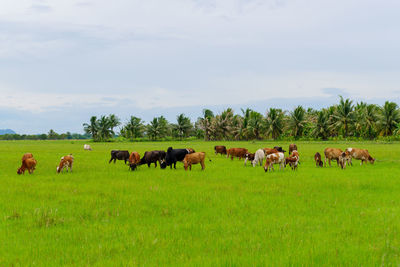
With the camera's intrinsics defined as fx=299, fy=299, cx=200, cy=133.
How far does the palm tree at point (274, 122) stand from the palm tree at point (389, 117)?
24.0m

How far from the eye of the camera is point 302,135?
8338cm

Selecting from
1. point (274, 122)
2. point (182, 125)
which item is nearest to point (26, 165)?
point (274, 122)

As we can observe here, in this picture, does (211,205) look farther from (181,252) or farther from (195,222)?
(181,252)

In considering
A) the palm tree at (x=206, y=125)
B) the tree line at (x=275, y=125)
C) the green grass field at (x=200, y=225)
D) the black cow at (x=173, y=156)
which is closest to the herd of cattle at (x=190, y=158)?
the black cow at (x=173, y=156)

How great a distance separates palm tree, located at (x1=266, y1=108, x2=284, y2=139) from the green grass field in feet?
235

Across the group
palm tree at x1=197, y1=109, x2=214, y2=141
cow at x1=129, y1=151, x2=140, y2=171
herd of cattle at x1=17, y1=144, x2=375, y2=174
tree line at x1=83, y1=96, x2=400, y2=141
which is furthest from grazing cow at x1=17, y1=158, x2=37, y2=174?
palm tree at x1=197, y1=109, x2=214, y2=141

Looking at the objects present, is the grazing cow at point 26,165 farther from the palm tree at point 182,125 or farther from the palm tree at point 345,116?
the palm tree at point 182,125

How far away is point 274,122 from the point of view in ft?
271

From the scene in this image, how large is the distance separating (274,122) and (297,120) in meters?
6.07

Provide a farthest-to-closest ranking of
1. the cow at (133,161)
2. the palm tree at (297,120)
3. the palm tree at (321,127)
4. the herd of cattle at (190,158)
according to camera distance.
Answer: the palm tree at (297,120), the palm tree at (321,127), the cow at (133,161), the herd of cattle at (190,158)

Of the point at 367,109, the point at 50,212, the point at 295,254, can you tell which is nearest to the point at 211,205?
the point at 295,254

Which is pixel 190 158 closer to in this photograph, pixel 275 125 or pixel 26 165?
pixel 26 165

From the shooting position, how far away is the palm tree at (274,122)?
83000 mm

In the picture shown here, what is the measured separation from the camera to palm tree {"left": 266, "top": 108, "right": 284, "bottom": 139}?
8300 cm
